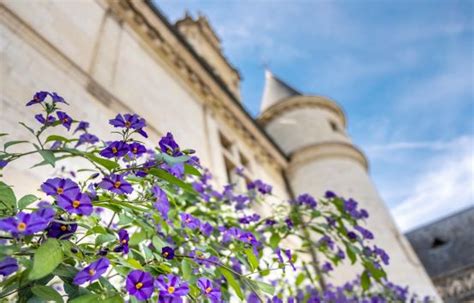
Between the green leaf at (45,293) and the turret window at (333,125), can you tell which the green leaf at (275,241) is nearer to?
the green leaf at (45,293)

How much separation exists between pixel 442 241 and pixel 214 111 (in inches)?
414

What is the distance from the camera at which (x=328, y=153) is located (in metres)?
10.4

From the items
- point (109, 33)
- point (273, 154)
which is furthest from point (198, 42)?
point (109, 33)

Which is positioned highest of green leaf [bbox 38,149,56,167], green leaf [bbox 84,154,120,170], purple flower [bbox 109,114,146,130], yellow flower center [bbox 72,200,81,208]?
purple flower [bbox 109,114,146,130]

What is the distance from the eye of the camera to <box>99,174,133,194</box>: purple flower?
3.73ft

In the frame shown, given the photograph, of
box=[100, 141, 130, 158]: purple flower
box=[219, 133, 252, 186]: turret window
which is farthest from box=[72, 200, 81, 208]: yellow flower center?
box=[219, 133, 252, 186]: turret window

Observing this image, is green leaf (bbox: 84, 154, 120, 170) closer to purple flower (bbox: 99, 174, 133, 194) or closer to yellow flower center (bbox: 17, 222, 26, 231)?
purple flower (bbox: 99, 174, 133, 194)

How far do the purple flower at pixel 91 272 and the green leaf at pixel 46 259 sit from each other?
0.11 m

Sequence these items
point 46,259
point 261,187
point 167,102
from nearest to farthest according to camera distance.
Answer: point 46,259, point 261,187, point 167,102

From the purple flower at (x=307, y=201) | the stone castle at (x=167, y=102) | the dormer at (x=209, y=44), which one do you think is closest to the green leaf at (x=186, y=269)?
the purple flower at (x=307, y=201)

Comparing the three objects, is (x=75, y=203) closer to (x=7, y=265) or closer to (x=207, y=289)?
(x=7, y=265)

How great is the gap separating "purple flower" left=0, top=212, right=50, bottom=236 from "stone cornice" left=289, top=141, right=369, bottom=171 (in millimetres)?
10041

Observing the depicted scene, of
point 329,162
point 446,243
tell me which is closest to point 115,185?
point 329,162

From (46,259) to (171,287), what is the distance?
39cm
